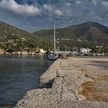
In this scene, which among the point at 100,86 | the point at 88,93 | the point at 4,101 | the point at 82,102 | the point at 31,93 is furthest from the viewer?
the point at 4,101

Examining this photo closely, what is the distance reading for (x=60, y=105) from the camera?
11.3 metres

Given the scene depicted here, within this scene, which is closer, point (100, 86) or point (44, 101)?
point (44, 101)

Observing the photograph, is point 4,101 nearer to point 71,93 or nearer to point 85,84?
point 85,84

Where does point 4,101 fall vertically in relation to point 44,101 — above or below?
below

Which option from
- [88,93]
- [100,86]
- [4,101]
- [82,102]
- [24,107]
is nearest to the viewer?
[24,107]

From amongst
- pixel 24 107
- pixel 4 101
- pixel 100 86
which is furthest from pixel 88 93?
pixel 4 101

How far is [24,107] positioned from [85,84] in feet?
23.9

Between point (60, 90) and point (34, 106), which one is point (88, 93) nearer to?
point (60, 90)

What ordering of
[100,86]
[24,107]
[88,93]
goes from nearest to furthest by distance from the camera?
Answer: [24,107] → [88,93] → [100,86]

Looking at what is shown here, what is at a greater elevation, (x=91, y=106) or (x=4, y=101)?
(x=91, y=106)

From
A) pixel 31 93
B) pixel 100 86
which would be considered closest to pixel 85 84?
pixel 100 86

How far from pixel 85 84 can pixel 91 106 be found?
6.46m

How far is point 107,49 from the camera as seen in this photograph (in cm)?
19800

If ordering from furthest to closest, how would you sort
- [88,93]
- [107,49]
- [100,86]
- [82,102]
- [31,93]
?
[107,49] < [100,86] < [88,93] < [31,93] < [82,102]
